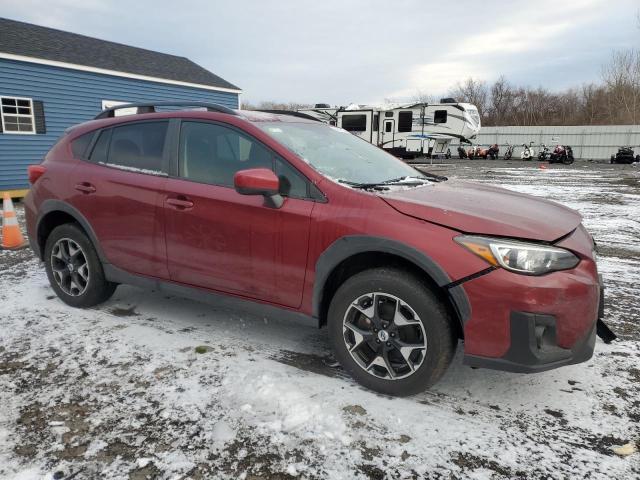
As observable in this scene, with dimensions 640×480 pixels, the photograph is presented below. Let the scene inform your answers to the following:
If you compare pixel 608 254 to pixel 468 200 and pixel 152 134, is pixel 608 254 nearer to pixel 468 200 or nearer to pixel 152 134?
pixel 468 200

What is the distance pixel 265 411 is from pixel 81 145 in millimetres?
2939

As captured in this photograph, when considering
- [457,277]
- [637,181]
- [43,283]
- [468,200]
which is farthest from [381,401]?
[637,181]

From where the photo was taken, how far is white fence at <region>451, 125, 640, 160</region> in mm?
34719

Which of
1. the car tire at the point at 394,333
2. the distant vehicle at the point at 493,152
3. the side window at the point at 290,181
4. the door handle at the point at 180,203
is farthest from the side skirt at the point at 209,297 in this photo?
the distant vehicle at the point at 493,152

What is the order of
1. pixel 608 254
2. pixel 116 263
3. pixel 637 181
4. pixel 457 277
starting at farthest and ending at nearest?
pixel 637 181, pixel 608 254, pixel 116 263, pixel 457 277

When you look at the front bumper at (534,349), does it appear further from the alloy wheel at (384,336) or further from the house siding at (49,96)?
the house siding at (49,96)

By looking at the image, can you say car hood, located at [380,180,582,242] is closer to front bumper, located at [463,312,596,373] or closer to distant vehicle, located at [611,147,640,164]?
front bumper, located at [463,312,596,373]

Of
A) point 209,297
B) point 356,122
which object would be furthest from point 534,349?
point 356,122

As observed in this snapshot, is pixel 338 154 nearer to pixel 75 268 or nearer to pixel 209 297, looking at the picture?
pixel 209 297

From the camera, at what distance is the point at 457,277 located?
94.5 inches

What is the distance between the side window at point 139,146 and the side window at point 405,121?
79.2 ft

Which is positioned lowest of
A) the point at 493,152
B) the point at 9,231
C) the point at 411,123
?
the point at 9,231

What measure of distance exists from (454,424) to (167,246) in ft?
7.57

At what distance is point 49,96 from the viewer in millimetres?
13281
